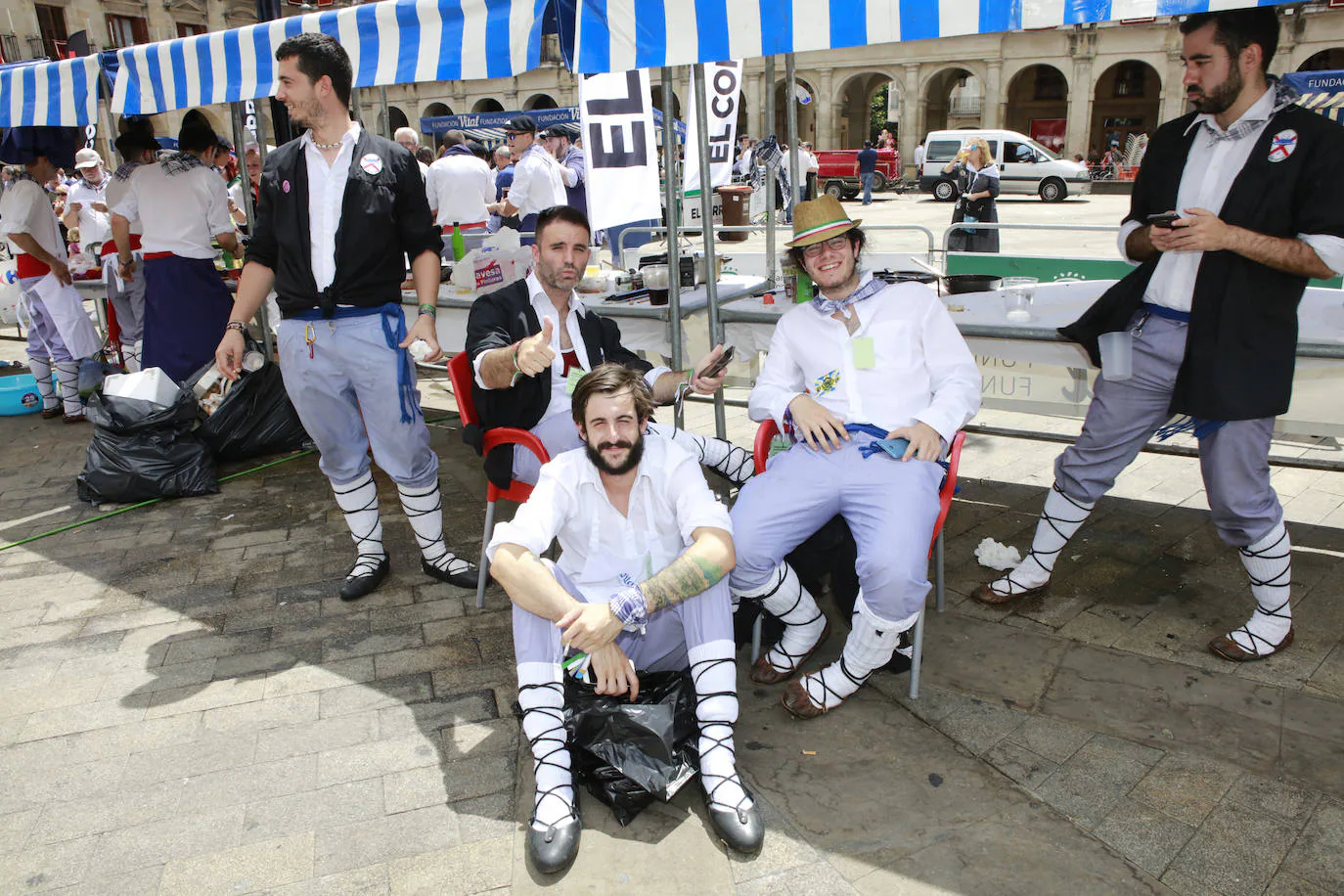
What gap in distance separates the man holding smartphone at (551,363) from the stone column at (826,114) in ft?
111

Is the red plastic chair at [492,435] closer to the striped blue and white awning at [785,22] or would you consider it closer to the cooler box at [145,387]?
the striped blue and white awning at [785,22]

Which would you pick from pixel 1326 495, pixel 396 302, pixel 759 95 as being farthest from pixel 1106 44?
pixel 396 302

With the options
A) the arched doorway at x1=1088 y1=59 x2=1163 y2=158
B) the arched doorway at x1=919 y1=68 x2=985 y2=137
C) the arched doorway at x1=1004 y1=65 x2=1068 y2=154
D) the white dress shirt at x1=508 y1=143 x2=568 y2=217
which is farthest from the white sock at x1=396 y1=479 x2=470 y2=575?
the arched doorway at x1=1004 y1=65 x2=1068 y2=154

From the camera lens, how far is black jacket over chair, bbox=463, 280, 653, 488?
10.9 feet

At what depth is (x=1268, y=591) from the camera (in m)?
3.06

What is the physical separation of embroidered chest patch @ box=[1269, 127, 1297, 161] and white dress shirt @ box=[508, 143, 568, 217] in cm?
618

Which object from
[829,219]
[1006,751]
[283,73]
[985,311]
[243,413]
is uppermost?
[283,73]

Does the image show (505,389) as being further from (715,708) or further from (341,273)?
(715,708)

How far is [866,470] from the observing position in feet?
9.42

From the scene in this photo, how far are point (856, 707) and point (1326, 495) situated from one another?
3.09 meters

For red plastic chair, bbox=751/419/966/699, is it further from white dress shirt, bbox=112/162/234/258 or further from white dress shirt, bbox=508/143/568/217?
white dress shirt, bbox=508/143/568/217

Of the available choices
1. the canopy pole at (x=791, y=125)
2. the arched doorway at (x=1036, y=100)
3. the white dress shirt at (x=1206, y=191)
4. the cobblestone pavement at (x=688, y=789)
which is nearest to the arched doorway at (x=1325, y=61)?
the arched doorway at (x=1036, y=100)

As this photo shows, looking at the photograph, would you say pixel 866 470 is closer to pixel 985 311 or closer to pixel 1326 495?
pixel 985 311

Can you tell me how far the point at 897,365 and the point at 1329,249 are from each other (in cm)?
126
